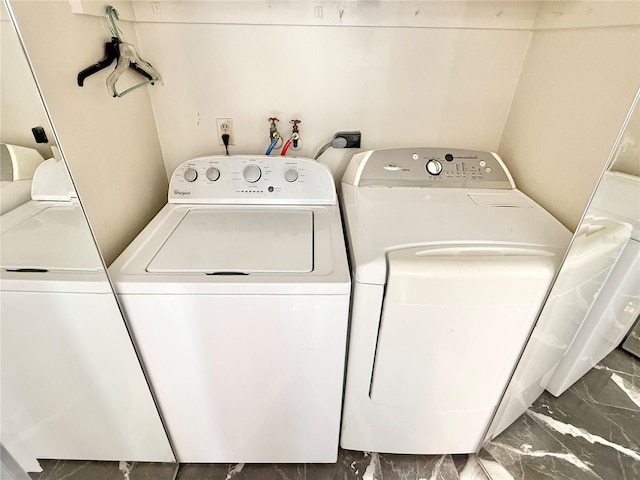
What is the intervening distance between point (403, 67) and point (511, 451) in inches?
62.5

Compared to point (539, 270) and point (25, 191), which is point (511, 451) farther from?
point (25, 191)

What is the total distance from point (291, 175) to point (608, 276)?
1.16m

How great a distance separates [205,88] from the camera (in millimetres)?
1438

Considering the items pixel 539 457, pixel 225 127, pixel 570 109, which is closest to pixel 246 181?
pixel 225 127

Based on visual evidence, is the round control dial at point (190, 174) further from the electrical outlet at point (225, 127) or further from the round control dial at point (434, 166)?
the round control dial at point (434, 166)

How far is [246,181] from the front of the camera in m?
1.37

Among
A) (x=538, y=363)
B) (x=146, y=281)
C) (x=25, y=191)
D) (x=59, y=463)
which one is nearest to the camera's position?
(x=25, y=191)

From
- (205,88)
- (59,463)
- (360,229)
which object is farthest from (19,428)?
(205,88)

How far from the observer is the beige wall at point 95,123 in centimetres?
88

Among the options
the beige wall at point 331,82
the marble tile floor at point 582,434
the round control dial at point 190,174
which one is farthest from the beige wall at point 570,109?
the round control dial at point 190,174

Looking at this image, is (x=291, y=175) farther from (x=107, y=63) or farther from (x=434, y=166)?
(x=107, y=63)

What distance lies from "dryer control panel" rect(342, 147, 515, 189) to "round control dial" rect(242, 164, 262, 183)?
0.38m

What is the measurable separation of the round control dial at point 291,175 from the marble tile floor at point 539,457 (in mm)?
1142

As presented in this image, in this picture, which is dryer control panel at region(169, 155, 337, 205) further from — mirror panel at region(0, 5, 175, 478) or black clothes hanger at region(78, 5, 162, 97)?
mirror panel at region(0, 5, 175, 478)
